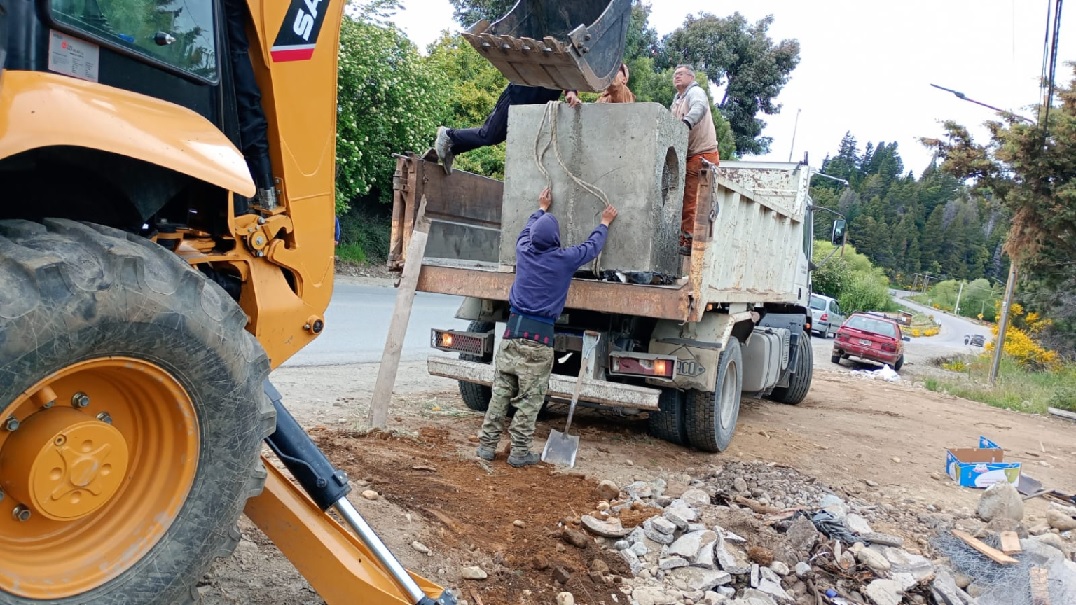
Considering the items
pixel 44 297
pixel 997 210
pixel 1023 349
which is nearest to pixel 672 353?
pixel 44 297

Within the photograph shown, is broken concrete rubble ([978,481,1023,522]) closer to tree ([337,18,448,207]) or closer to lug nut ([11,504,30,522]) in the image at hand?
lug nut ([11,504,30,522])

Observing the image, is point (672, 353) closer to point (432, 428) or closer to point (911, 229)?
point (432, 428)

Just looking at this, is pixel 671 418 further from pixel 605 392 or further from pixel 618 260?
pixel 618 260

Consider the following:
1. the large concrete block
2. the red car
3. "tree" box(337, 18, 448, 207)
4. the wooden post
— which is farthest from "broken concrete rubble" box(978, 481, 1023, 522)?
the red car

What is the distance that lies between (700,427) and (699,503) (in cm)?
134

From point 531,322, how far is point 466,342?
102 cm

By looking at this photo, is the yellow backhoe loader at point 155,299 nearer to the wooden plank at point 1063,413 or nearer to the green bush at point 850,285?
the wooden plank at point 1063,413

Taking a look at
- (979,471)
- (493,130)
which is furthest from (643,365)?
(979,471)

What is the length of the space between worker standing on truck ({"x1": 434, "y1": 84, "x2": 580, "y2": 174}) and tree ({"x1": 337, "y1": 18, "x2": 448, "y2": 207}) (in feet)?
39.9

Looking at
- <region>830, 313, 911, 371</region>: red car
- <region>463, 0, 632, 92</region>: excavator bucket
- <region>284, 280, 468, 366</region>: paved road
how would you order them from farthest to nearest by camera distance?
<region>830, 313, 911, 371</region>: red car → <region>284, 280, 468, 366</region>: paved road → <region>463, 0, 632, 92</region>: excavator bucket

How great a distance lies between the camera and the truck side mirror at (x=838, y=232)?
10336mm

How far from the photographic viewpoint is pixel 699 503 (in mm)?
5262

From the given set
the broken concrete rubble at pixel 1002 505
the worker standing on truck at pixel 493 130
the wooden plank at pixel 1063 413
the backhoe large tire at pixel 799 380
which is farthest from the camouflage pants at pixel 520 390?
the wooden plank at pixel 1063 413

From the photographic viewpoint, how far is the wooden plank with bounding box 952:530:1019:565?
4.77m
